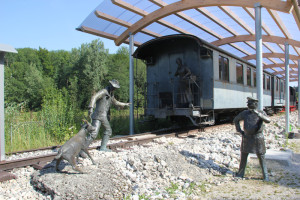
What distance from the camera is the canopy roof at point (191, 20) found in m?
9.09

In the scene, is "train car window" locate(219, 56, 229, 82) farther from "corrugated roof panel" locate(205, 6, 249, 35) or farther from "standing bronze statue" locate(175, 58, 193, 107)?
"corrugated roof panel" locate(205, 6, 249, 35)

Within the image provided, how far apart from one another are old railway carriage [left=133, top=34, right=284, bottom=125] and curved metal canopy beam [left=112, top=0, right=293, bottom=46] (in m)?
0.96

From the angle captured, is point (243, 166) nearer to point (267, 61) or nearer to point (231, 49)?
point (231, 49)

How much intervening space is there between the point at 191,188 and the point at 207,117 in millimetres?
6545

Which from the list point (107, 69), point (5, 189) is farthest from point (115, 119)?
point (107, 69)

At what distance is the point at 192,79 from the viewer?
915 cm

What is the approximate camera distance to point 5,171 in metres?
4.66

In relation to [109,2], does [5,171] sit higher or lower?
lower

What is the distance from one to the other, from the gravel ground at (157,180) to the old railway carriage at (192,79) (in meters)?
3.98

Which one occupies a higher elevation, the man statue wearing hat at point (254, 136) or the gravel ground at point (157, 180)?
the man statue wearing hat at point (254, 136)

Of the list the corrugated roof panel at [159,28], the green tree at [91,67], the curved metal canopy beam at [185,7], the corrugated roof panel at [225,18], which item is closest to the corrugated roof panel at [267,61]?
the corrugated roof panel at [225,18]

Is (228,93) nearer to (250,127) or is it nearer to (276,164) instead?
(276,164)

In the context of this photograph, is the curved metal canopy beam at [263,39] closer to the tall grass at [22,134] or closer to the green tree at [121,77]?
the tall grass at [22,134]

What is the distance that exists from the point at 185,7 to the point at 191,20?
5.92 ft
